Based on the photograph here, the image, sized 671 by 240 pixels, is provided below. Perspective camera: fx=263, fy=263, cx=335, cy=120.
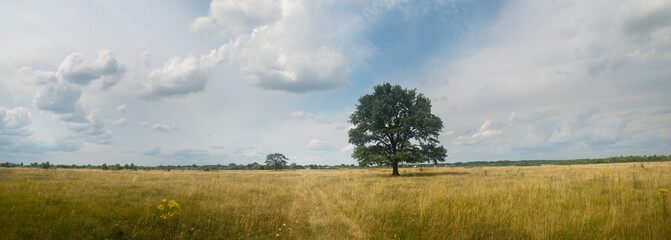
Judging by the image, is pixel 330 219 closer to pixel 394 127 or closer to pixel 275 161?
pixel 394 127

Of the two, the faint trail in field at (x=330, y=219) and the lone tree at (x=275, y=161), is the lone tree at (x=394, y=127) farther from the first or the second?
the lone tree at (x=275, y=161)

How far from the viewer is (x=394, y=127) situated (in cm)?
2959

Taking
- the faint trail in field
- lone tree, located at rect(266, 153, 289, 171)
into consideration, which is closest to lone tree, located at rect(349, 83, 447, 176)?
the faint trail in field

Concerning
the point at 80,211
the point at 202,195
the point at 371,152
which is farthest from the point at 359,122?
the point at 80,211

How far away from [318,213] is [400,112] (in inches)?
885

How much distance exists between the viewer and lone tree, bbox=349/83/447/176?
2814 cm

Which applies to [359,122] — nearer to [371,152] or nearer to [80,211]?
[371,152]

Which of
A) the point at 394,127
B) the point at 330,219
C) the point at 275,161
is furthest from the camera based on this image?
the point at 275,161

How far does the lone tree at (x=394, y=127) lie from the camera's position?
92.3ft

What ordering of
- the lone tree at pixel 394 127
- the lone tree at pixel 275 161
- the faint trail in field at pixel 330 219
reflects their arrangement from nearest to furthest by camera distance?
the faint trail in field at pixel 330 219, the lone tree at pixel 394 127, the lone tree at pixel 275 161

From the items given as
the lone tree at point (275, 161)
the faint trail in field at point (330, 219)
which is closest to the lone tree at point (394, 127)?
the faint trail in field at point (330, 219)

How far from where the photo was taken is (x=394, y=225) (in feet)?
25.4

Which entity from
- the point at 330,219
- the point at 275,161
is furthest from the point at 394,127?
the point at 275,161

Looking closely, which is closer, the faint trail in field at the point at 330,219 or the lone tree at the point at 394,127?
the faint trail in field at the point at 330,219
